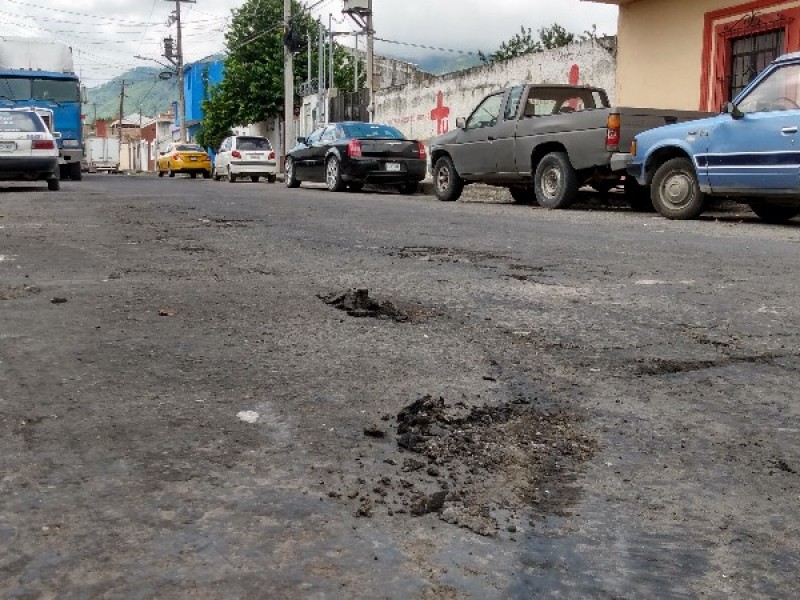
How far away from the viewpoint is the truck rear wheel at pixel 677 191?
10148 millimetres

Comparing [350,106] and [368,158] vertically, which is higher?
[350,106]

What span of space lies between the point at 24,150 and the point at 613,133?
10212 millimetres

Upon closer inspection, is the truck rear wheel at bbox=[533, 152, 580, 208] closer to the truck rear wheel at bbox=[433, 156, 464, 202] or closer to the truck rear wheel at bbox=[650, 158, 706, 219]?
the truck rear wheel at bbox=[650, 158, 706, 219]

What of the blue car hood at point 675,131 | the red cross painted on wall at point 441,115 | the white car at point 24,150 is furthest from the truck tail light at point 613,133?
the red cross painted on wall at point 441,115

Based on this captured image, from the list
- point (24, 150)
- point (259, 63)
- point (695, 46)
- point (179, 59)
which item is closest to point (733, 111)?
point (695, 46)

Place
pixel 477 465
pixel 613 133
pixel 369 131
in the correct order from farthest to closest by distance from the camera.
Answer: pixel 369 131 < pixel 613 133 < pixel 477 465

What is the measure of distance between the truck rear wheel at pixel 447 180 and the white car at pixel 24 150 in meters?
6.86

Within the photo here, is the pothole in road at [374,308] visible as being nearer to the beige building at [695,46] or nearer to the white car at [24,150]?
the beige building at [695,46]

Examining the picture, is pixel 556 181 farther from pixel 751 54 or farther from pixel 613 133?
pixel 751 54

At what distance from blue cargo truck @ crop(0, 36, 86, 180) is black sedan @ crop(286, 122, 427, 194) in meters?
7.48

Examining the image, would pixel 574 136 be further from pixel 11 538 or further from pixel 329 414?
pixel 11 538

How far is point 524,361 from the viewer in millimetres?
3256

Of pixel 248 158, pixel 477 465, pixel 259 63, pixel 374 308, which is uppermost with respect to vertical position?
pixel 259 63

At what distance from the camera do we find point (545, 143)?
12336 millimetres
